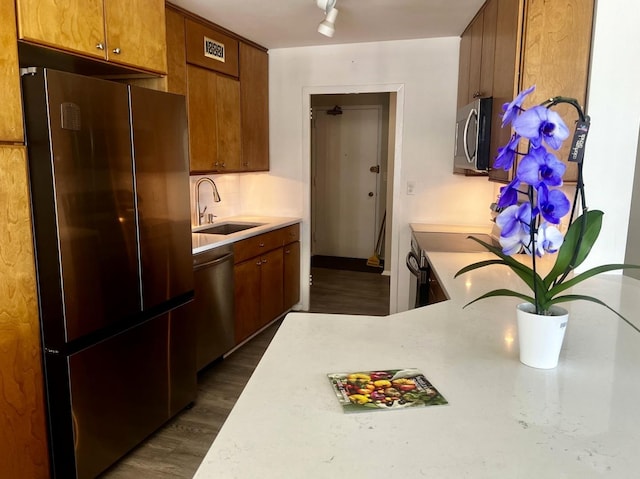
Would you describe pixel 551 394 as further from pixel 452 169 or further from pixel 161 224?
pixel 452 169

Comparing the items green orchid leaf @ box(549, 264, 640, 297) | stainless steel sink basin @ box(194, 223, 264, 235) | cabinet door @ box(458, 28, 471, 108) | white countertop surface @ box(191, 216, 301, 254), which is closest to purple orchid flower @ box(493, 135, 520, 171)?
green orchid leaf @ box(549, 264, 640, 297)

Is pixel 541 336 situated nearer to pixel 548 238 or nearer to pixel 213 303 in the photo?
pixel 548 238

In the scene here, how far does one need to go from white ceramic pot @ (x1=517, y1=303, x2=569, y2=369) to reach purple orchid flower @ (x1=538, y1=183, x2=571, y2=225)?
0.86 ft

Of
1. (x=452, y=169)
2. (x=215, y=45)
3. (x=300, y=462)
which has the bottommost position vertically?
(x=300, y=462)

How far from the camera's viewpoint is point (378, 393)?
98 centimetres

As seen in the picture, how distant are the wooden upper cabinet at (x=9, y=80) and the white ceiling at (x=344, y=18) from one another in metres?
1.49

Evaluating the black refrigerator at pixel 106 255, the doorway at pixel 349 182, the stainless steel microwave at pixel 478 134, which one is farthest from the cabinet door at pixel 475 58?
the doorway at pixel 349 182

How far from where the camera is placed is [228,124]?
3.62 meters

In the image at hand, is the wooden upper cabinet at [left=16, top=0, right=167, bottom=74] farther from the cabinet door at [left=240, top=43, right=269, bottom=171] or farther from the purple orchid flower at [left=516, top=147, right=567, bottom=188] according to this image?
the purple orchid flower at [left=516, top=147, right=567, bottom=188]

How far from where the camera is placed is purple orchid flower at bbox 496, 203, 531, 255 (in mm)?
983

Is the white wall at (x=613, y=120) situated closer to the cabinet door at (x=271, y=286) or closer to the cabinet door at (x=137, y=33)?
the cabinet door at (x=137, y=33)

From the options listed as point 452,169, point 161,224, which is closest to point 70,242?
point 161,224

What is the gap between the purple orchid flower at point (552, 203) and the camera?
920 mm

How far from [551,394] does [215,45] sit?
3257mm
